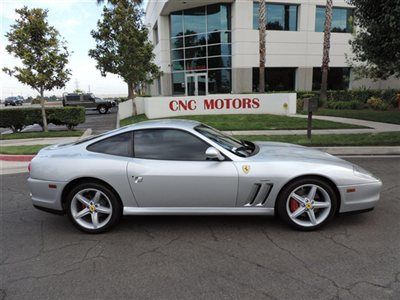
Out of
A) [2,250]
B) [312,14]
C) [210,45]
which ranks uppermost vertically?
[312,14]

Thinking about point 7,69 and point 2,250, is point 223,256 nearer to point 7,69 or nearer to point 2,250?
point 2,250

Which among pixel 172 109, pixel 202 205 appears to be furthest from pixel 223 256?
pixel 172 109

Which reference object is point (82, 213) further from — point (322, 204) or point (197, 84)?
point (197, 84)

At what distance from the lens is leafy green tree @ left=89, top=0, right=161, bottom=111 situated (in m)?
18.7

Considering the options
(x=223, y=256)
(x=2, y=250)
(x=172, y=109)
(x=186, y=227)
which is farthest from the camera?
(x=172, y=109)

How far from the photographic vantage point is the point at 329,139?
10414 mm

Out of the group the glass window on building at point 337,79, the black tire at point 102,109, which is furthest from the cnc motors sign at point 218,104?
the black tire at point 102,109

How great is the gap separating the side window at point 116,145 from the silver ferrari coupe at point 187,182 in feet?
0.04

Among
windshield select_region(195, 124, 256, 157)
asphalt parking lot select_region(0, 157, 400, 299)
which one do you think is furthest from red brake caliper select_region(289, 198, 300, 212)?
windshield select_region(195, 124, 256, 157)

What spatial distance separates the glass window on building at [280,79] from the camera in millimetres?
→ 26719

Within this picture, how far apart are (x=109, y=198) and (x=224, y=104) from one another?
13.5 m

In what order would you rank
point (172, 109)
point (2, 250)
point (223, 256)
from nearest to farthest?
point (223, 256)
point (2, 250)
point (172, 109)

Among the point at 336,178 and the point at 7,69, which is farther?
the point at 7,69

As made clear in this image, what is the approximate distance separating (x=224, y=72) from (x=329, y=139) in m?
16.8
